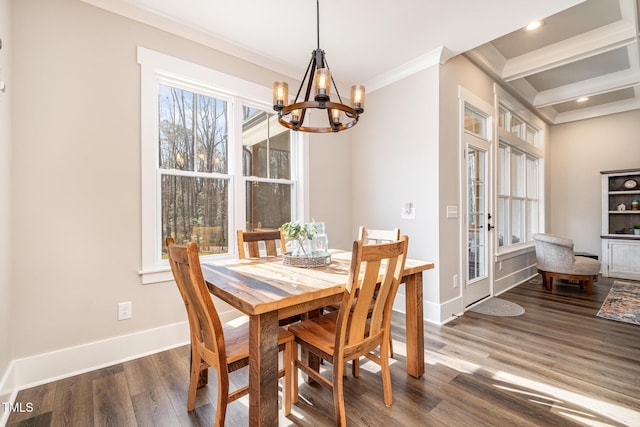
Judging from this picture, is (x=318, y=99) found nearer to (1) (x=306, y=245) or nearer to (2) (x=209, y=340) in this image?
(1) (x=306, y=245)

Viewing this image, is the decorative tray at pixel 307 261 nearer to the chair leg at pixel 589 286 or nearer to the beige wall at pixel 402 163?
the beige wall at pixel 402 163

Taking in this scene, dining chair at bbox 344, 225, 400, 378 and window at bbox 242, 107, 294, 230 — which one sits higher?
window at bbox 242, 107, 294, 230

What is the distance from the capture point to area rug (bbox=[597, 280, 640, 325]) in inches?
125

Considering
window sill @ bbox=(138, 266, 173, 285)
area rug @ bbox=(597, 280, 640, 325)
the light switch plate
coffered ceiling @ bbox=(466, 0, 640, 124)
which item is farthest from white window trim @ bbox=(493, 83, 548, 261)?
window sill @ bbox=(138, 266, 173, 285)

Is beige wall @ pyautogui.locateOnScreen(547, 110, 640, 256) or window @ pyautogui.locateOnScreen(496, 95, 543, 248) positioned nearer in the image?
window @ pyautogui.locateOnScreen(496, 95, 543, 248)

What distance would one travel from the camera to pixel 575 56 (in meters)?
3.48

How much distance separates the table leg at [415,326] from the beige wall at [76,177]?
204cm

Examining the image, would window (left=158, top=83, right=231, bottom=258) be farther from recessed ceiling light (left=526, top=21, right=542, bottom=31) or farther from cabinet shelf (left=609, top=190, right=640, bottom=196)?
cabinet shelf (left=609, top=190, right=640, bottom=196)

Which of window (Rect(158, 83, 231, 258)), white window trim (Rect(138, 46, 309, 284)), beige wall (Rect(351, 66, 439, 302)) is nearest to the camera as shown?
white window trim (Rect(138, 46, 309, 284))

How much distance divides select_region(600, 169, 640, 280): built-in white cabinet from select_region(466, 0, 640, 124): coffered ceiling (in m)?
1.32

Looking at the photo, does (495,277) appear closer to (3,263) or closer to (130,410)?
(130,410)

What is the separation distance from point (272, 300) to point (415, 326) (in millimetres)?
1231

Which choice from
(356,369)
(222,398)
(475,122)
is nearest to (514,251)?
(475,122)

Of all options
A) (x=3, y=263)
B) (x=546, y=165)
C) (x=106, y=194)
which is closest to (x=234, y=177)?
(x=106, y=194)
